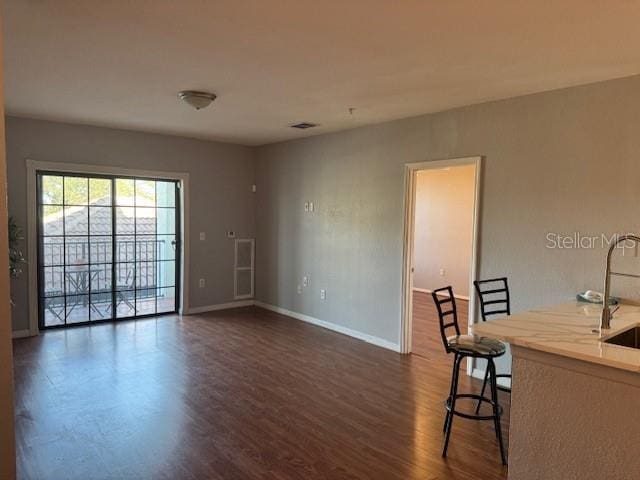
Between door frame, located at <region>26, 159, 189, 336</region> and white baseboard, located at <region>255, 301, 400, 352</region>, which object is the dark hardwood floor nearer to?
white baseboard, located at <region>255, 301, 400, 352</region>

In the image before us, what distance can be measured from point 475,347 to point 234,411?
1795 millimetres

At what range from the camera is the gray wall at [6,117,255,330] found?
5020 millimetres

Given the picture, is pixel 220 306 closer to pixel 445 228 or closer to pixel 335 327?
pixel 335 327

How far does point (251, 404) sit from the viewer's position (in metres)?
3.43

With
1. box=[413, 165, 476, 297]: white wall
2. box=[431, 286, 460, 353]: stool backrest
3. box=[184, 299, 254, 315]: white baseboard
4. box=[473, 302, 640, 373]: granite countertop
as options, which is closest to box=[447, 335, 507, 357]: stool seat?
box=[431, 286, 460, 353]: stool backrest

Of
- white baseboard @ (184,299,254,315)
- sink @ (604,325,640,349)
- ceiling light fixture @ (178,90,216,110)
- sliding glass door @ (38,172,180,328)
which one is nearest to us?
sink @ (604,325,640,349)

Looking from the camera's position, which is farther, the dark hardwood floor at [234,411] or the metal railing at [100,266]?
the metal railing at [100,266]

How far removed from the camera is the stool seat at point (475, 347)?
279 cm

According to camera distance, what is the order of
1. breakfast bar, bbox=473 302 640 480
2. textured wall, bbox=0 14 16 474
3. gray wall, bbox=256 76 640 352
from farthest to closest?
gray wall, bbox=256 76 640 352
breakfast bar, bbox=473 302 640 480
textured wall, bbox=0 14 16 474

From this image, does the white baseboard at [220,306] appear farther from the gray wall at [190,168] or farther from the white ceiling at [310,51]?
the white ceiling at [310,51]

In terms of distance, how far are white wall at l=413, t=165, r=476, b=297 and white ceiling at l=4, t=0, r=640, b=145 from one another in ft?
13.3

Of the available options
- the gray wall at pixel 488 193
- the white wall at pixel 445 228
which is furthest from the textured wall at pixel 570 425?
the white wall at pixel 445 228

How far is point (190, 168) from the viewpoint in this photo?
6254mm

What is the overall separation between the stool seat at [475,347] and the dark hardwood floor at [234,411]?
62cm
